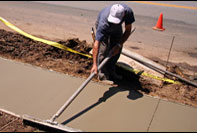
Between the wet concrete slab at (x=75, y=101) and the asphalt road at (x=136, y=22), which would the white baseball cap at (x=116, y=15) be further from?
the asphalt road at (x=136, y=22)

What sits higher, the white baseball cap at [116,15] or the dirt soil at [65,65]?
the white baseball cap at [116,15]

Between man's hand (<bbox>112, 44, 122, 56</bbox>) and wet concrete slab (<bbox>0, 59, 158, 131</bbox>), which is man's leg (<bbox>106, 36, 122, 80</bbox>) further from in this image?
wet concrete slab (<bbox>0, 59, 158, 131</bbox>)

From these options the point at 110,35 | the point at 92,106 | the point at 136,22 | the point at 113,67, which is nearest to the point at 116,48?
the point at 110,35

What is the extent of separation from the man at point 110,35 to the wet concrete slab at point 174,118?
1283 millimetres

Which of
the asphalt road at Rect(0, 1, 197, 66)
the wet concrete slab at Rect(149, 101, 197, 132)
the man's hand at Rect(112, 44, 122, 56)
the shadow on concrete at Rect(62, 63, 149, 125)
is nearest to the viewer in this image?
the wet concrete slab at Rect(149, 101, 197, 132)

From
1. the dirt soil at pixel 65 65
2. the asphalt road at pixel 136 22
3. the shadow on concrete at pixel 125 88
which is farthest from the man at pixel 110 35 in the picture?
the asphalt road at pixel 136 22

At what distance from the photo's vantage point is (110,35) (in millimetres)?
4625

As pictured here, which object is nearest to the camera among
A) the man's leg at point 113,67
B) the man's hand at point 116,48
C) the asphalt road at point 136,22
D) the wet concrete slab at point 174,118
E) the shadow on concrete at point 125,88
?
the wet concrete slab at point 174,118

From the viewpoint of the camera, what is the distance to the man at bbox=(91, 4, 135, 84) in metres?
3.91

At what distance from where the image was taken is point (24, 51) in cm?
604

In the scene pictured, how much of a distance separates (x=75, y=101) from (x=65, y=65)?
156 centimetres

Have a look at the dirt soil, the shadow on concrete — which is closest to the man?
the shadow on concrete

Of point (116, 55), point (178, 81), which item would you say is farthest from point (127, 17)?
point (178, 81)

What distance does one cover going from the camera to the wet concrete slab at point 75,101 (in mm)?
3785
